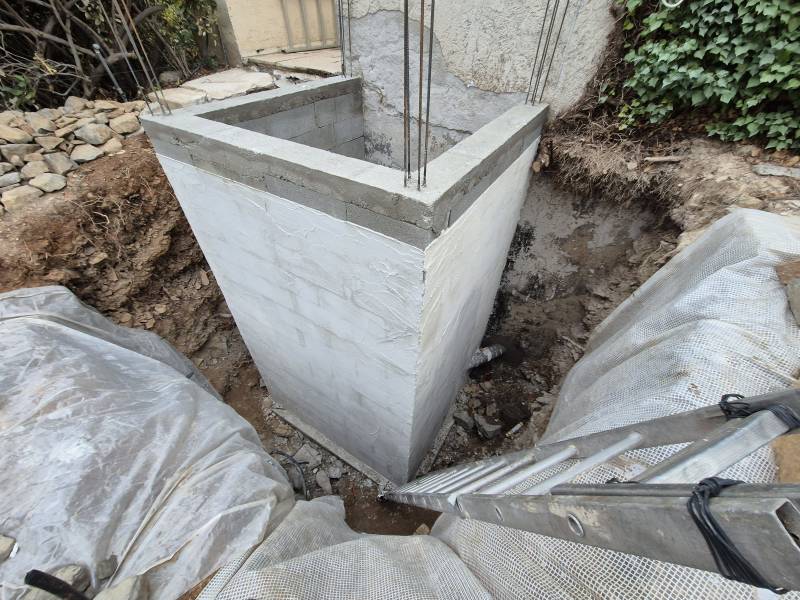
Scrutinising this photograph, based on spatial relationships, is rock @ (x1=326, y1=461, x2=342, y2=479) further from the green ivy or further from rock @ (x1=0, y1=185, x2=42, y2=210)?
the green ivy

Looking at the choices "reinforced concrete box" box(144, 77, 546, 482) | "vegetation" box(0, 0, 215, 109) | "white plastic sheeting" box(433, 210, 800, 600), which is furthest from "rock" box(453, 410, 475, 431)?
"vegetation" box(0, 0, 215, 109)

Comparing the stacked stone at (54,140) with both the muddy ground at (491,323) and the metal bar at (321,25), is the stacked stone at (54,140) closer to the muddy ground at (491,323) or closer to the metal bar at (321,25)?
the muddy ground at (491,323)

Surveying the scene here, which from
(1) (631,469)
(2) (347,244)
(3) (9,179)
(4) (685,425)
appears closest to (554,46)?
(2) (347,244)

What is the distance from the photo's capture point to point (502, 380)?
4.45 metres

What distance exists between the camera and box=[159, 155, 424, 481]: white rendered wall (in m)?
1.84

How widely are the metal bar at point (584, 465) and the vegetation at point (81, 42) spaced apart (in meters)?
5.31

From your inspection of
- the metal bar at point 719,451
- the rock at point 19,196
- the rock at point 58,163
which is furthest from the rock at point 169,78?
the metal bar at point 719,451

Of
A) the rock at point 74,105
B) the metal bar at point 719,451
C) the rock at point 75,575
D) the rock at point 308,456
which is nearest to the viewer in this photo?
the metal bar at point 719,451

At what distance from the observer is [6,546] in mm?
1705

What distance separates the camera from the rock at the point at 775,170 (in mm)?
2293

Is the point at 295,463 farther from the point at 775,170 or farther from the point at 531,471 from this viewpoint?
the point at 775,170

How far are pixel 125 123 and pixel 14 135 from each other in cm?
93

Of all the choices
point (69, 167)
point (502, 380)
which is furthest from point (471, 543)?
point (69, 167)

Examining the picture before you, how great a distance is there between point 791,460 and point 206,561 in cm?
243
